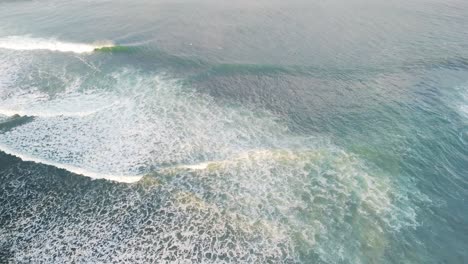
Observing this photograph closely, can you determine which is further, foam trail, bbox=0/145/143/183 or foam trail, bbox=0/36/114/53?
foam trail, bbox=0/36/114/53

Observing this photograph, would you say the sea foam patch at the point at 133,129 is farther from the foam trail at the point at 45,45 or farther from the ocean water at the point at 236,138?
the foam trail at the point at 45,45

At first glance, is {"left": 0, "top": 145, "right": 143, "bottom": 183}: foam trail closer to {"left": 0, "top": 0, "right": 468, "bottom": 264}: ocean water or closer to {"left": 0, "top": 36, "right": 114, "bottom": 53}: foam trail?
{"left": 0, "top": 0, "right": 468, "bottom": 264}: ocean water

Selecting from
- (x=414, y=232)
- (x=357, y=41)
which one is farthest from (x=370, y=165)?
(x=357, y=41)

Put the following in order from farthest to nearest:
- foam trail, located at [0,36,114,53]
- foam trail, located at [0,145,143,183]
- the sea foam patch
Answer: foam trail, located at [0,36,114,53], the sea foam patch, foam trail, located at [0,145,143,183]

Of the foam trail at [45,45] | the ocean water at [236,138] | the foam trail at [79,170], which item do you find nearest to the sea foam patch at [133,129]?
the ocean water at [236,138]

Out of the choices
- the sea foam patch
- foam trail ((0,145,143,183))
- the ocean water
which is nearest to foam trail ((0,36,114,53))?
the ocean water

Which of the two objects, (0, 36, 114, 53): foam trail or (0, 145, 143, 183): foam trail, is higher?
(0, 36, 114, 53): foam trail
